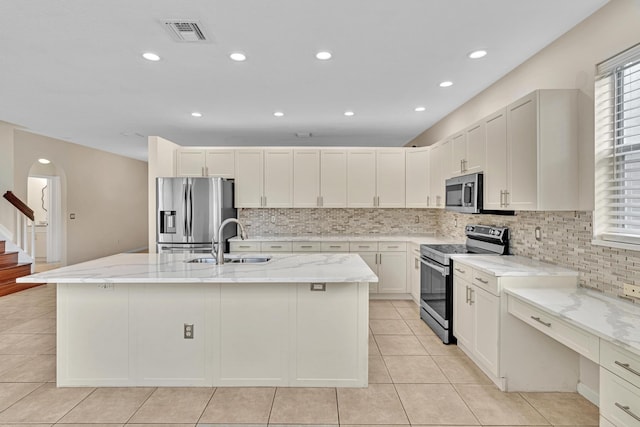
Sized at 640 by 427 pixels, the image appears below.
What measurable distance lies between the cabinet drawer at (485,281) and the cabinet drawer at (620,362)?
93 cm

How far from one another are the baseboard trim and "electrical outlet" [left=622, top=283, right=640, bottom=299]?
80 centimetres

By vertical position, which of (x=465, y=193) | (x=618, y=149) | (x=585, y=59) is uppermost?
(x=585, y=59)

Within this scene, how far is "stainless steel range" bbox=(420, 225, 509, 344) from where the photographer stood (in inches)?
135

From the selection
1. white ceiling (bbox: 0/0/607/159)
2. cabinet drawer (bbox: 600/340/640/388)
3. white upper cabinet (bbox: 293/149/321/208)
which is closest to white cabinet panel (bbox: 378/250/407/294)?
white upper cabinet (bbox: 293/149/321/208)

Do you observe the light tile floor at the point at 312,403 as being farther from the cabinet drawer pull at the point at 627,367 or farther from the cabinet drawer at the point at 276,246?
the cabinet drawer at the point at 276,246

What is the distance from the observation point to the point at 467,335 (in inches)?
122

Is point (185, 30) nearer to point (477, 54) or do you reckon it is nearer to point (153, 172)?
point (477, 54)

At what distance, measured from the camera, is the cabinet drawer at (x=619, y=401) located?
1.46 m

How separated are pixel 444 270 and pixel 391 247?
65.8 inches

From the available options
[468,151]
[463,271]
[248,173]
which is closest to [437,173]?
[468,151]

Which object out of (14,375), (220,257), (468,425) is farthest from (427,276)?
(14,375)

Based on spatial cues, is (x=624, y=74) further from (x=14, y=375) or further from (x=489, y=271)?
(x=14, y=375)

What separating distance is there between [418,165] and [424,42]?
9.25 feet

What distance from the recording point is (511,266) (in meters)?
2.74
